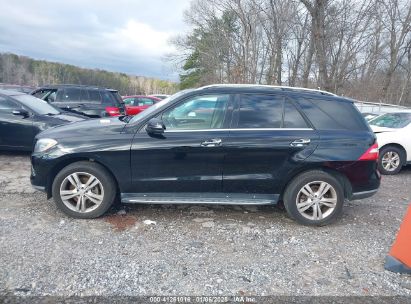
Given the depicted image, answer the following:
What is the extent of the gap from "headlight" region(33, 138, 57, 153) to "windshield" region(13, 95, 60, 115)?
10.9 feet

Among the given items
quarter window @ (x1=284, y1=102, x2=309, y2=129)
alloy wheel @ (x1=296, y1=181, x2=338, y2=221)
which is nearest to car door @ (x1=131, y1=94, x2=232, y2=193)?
quarter window @ (x1=284, y1=102, x2=309, y2=129)

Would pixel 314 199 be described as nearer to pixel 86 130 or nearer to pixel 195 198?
pixel 195 198

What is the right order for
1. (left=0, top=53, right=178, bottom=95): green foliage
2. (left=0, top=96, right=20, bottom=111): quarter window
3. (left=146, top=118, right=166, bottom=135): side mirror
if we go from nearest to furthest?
(left=146, top=118, right=166, bottom=135): side mirror < (left=0, top=96, right=20, bottom=111): quarter window < (left=0, top=53, right=178, bottom=95): green foliage

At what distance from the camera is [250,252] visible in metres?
3.18

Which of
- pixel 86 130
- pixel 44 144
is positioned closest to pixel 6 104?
pixel 44 144

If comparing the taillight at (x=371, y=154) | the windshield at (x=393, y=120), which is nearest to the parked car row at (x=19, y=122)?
the taillight at (x=371, y=154)

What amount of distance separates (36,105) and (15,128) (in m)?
0.78

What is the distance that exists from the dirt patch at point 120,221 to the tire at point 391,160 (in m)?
5.79

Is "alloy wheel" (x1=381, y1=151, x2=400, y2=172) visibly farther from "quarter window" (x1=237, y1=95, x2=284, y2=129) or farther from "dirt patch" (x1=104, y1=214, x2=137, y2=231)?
"dirt patch" (x1=104, y1=214, x2=137, y2=231)

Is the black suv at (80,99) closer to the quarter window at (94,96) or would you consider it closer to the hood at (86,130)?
the quarter window at (94,96)

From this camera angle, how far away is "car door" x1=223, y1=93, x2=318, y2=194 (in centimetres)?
365

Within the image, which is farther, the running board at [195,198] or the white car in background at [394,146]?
the white car in background at [394,146]

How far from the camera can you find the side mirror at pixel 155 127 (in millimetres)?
3535

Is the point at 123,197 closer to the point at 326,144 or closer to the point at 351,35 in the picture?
the point at 326,144
